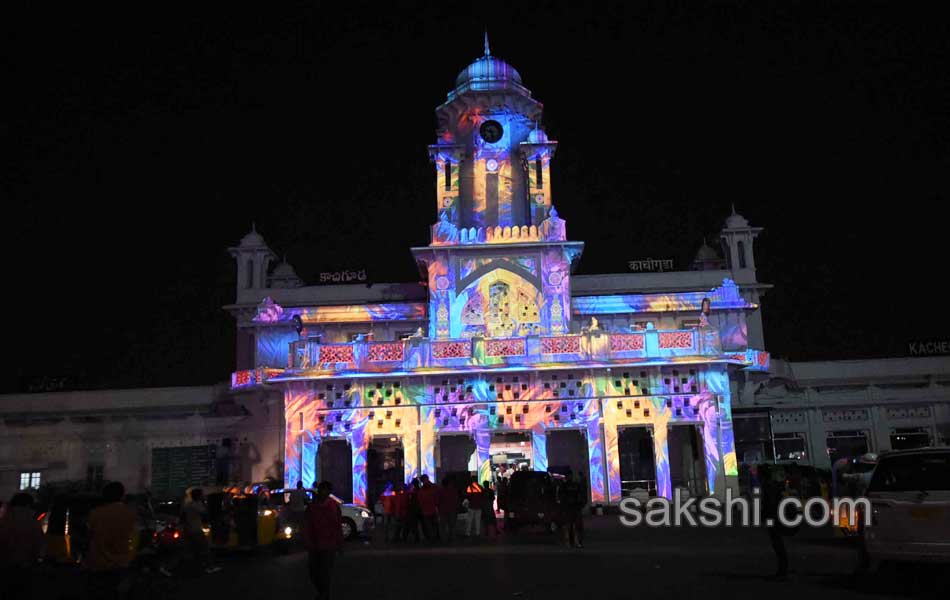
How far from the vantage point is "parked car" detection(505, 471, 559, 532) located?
23.1 meters

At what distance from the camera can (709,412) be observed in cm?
3014

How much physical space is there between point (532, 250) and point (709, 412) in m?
9.00

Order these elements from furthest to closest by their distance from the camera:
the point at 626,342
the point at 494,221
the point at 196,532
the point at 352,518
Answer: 1. the point at 494,221
2. the point at 626,342
3. the point at 352,518
4. the point at 196,532

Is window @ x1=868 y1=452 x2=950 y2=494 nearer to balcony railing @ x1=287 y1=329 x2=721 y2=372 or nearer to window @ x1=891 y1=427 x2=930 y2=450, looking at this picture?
balcony railing @ x1=287 y1=329 x2=721 y2=372

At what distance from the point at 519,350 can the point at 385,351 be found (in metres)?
4.83

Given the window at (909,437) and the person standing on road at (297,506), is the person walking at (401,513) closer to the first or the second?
the person standing on road at (297,506)

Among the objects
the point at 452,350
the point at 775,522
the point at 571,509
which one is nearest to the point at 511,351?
the point at 452,350

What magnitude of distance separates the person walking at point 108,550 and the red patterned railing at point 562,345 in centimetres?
2225

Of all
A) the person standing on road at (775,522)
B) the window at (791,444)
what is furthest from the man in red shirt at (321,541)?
the window at (791,444)

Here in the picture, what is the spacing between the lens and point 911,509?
1138 centimetres

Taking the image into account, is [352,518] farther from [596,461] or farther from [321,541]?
[321,541]

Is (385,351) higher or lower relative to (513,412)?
higher

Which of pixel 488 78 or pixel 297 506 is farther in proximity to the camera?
pixel 488 78

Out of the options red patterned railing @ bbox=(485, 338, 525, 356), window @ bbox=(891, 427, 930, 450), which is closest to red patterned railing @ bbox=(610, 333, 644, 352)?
red patterned railing @ bbox=(485, 338, 525, 356)
